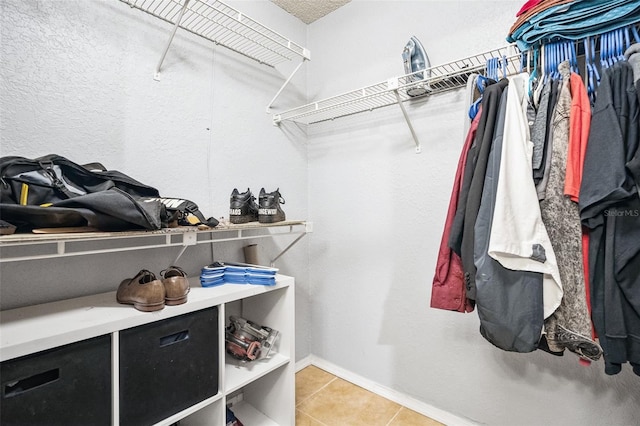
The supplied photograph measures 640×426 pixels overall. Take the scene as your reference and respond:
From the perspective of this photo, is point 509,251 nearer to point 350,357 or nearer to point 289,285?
point 289,285

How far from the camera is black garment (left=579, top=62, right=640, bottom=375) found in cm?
78

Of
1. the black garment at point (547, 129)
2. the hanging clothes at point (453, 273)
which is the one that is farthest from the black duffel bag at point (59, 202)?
the black garment at point (547, 129)

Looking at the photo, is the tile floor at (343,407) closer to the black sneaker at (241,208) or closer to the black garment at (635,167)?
the black sneaker at (241,208)

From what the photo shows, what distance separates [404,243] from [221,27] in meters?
1.45

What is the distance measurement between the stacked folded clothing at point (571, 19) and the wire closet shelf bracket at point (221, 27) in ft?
3.17

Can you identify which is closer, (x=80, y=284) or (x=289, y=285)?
(x=80, y=284)

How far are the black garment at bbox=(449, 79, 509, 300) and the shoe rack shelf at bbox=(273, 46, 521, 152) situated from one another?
25 cm

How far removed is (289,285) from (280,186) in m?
0.75

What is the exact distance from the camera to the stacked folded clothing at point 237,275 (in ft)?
4.38

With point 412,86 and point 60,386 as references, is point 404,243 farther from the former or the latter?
point 60,386

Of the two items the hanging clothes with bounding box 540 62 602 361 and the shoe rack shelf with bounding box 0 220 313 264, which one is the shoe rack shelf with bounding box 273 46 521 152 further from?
the shoe rack shelf with bounding box 0 220 313 264

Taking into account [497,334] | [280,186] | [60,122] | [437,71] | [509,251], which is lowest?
[497,334]

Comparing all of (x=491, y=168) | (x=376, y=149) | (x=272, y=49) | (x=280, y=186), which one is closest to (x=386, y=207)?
(x=376, y=149)

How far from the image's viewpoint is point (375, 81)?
1.84m
